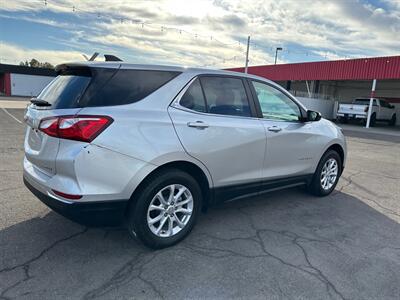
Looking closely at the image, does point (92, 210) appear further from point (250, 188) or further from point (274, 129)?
point (274, 129)

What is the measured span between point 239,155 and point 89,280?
1.98m

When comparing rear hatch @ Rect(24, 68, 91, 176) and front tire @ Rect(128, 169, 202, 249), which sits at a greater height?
rear hatch @ Rect(24, 68, 91, 176)

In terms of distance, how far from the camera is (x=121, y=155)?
2859 mm

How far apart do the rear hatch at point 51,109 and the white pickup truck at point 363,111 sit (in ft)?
76.8

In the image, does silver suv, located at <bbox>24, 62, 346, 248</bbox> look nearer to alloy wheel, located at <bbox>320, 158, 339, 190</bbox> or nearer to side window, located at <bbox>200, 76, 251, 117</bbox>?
side window, located at <bbox>200, 76, 251, 117</bbox>

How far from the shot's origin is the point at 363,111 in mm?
22969

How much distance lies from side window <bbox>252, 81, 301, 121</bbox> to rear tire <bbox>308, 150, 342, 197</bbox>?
997 millimetres

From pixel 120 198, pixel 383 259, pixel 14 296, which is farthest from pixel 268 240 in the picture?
pixel 14 296

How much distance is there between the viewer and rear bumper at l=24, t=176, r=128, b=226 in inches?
110

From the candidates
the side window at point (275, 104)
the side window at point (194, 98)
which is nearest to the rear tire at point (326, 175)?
the side window at point (275, 104)

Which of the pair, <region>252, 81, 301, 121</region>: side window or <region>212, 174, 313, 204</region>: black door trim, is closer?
<region>212, 174, 313, 204</region>: black door trim

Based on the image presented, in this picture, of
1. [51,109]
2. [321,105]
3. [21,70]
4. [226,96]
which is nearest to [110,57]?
[51,109]

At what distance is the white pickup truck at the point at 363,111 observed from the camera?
2307 cm

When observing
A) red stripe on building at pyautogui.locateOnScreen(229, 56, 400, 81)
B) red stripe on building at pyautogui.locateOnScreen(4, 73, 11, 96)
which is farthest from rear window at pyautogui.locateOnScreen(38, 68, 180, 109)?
red stripe on building at pyautogui.locateOnScreen(4, 73, 11, 96)
